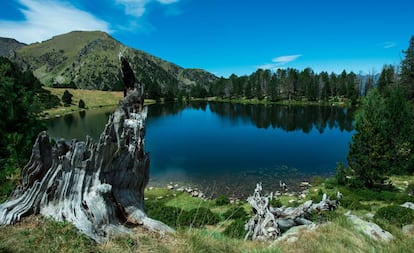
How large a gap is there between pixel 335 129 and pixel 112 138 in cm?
6631

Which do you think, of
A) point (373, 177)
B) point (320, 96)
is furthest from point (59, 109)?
point (320, 96)

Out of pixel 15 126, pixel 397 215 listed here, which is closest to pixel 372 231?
pixel 397 215

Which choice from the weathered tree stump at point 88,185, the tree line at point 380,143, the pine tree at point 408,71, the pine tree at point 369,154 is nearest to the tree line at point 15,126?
the weathered tree stump at point 88,185

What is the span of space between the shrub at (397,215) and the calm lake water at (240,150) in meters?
10.6

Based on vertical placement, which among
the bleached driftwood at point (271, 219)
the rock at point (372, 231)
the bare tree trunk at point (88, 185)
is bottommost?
the bleached driftwood at point (271, 219)

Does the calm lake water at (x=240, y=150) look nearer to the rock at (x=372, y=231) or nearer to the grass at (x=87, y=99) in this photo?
the rock at (x=372, y=231)

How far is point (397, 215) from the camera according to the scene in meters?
14.5

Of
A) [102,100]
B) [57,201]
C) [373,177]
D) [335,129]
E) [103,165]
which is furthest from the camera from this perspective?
[102,100]

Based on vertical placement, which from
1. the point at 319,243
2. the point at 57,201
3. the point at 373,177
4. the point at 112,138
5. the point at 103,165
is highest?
the point at 112,138

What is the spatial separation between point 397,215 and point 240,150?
3070cm

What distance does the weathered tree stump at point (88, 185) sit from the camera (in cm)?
600

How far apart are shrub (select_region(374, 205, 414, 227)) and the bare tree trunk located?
12.7 m

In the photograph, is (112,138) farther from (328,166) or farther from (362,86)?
(362,86)

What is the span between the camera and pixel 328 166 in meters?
35.7
